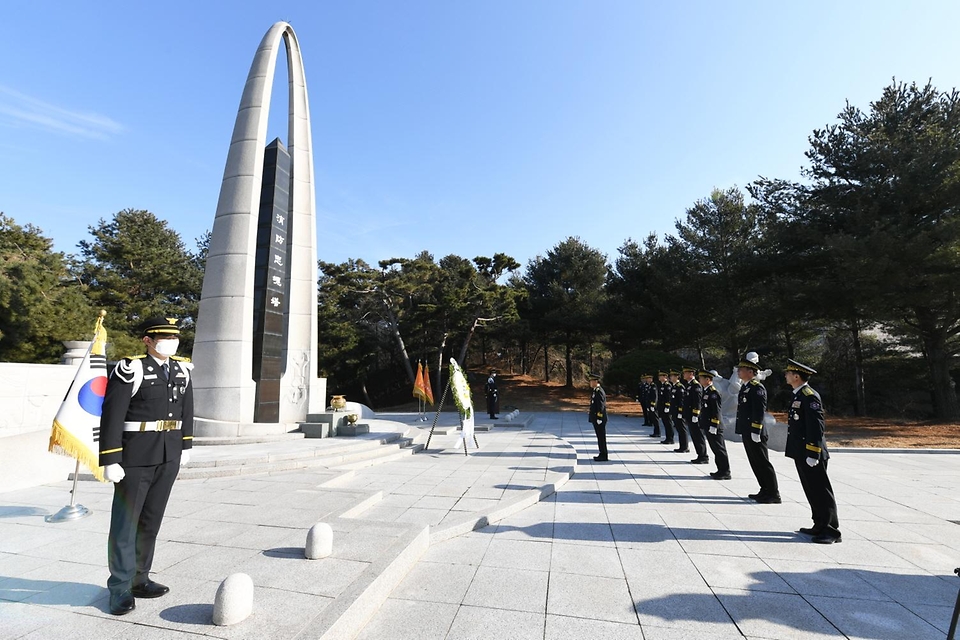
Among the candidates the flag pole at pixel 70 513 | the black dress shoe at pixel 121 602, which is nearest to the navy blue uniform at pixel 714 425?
the black dress shoe at pixel 121 602

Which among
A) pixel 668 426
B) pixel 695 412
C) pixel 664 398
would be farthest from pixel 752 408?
pixel 664 398

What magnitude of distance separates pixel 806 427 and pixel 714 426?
2.77m

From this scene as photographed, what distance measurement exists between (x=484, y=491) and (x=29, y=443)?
21.8ft

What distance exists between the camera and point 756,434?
19.6 ft

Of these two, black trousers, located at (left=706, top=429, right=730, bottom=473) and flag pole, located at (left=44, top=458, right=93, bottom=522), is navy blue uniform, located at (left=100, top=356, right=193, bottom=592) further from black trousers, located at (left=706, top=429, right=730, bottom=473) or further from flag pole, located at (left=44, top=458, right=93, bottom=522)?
black trousers, located at (left=706, top=429, right=730, bottom=473)

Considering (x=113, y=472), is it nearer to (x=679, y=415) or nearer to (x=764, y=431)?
(x=764, y=431)

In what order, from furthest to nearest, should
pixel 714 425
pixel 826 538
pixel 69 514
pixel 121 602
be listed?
pixel 714 425, pixel 69 514, pixel 826 538, pixel 121 602

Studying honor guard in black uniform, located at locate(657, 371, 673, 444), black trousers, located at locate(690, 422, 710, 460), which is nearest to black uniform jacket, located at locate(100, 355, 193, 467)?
black trousers, located at locate(690, 422, 710, 460)

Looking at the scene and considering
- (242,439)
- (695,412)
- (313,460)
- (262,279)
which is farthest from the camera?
(262,279)

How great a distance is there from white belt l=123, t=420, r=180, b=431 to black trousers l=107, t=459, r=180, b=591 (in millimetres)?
271

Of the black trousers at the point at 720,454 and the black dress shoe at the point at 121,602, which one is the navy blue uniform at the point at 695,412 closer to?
the black trousers at the point at 720,454

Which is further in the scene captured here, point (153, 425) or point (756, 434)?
point (756, 434)

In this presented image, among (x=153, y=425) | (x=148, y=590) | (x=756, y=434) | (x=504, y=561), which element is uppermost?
(x=153, y=425)

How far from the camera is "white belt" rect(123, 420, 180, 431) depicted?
3113 millimetres
